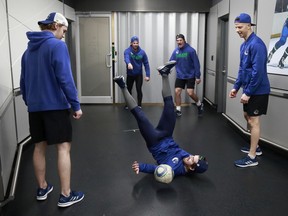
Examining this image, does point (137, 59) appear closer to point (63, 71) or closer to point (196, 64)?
point (196, 64)

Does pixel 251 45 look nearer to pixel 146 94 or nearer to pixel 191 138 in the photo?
pixel 191 138

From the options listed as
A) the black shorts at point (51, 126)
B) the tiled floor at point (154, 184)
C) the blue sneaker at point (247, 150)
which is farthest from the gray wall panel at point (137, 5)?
the black shorts at point (51, 126)

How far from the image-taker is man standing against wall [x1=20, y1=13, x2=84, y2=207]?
7.14 ft

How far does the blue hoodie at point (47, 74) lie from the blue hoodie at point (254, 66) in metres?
1.71

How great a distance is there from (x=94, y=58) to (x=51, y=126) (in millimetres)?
4828

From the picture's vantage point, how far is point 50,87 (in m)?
2.21

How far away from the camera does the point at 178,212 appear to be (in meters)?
2.32

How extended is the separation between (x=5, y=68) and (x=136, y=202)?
1779 millimetres

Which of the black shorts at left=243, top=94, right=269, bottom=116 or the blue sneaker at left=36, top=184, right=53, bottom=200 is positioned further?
the black shorts at left=243, top=94, right=269, bottom=116

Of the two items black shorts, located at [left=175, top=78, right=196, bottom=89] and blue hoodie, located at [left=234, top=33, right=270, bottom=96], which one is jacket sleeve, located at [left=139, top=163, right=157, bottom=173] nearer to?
blue hoodie, located at [left=234, top=33, right=270, bottom=96]

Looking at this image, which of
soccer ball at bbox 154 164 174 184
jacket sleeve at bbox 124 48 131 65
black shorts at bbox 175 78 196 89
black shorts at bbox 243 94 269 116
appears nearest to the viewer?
soccer ball at bbox 154 164 174 184

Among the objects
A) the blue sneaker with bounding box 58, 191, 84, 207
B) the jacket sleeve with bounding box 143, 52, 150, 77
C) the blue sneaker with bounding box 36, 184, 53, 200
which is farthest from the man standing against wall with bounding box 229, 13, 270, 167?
the jacket sleeve with bounding box 143, 52, 150, 77

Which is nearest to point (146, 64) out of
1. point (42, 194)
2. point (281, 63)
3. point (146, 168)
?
point (281, 63)

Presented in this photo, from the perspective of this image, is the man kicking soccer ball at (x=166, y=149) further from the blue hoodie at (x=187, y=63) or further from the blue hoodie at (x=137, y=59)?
the blue hoodie at (x=137, y=59)
